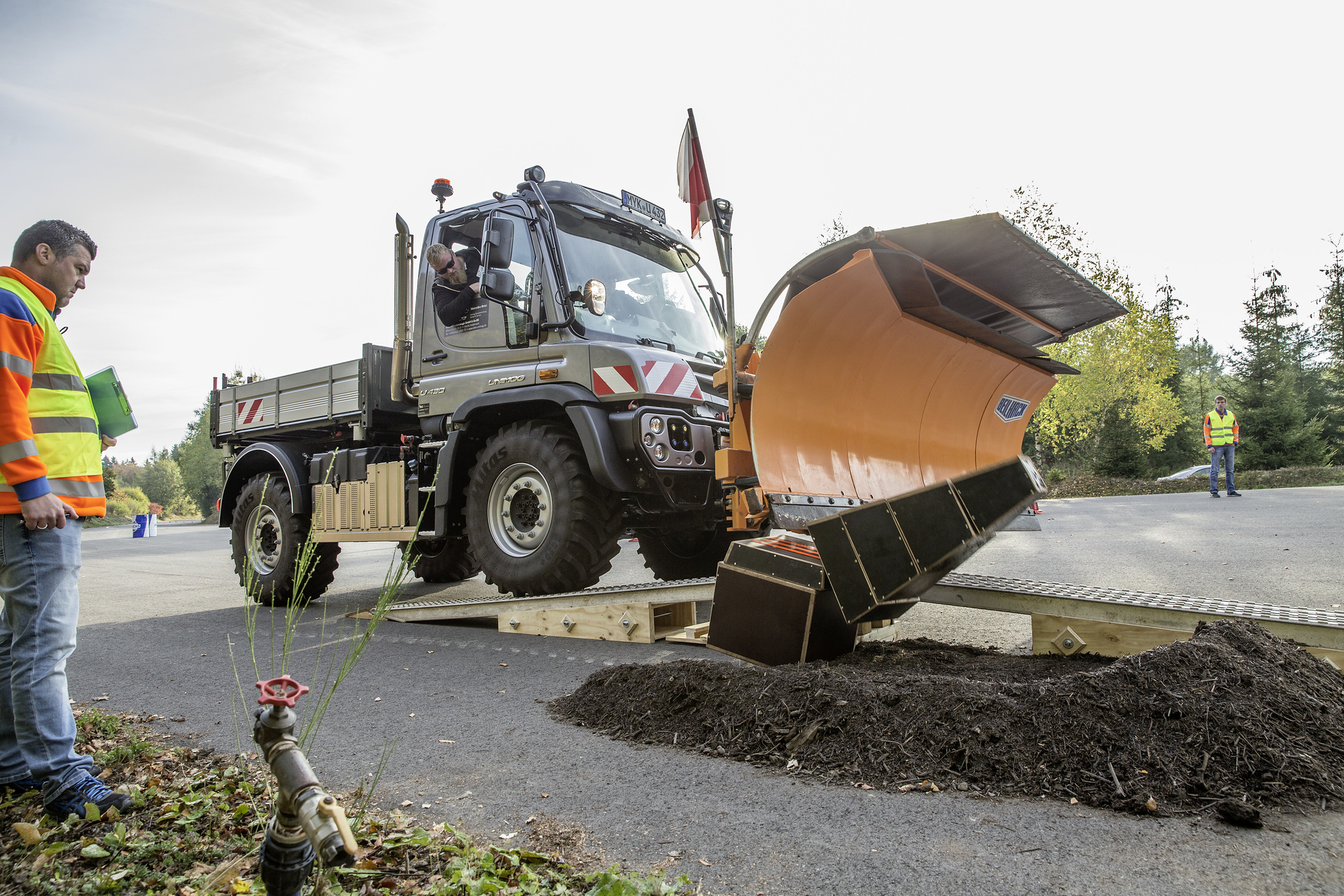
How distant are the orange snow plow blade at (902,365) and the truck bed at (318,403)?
3810 mm

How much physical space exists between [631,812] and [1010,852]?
1035 millimetres

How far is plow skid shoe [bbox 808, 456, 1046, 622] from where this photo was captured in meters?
3.44

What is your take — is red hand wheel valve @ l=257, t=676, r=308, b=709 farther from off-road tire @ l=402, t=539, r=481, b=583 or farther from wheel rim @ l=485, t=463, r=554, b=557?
off-road tire @ l=402, t=539, r=481, b=583

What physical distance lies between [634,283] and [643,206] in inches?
31.6

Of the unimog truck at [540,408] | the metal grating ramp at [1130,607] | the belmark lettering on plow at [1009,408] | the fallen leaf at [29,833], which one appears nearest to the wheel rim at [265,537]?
the unimog truck at [540,408]

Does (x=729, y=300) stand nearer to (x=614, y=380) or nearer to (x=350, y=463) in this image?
(x=614, y=380)

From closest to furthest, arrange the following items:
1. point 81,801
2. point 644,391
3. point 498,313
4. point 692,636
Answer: point 81,801 → point 692,636 → point 644,391 → point 498,313

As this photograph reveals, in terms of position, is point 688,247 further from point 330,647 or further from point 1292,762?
point 1292,762

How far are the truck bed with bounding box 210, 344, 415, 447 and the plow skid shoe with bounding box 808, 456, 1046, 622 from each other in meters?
4.46

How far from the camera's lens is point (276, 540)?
757 centimetres

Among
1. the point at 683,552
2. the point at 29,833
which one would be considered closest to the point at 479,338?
the point at 683,552

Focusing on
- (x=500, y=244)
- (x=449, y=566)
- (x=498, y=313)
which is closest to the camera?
(x=500, y=244)

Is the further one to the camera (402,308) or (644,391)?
(402,308)

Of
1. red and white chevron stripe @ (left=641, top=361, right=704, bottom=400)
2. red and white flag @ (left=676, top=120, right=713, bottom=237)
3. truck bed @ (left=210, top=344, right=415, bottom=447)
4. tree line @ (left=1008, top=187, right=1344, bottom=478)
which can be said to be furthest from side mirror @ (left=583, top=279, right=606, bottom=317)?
tree line @ (left=1008, top=187, right=1344, bottom=478)
